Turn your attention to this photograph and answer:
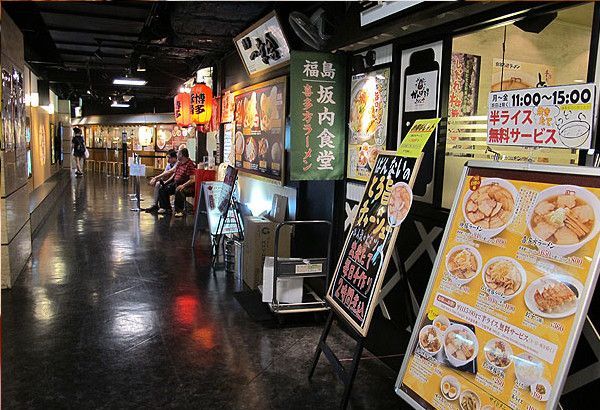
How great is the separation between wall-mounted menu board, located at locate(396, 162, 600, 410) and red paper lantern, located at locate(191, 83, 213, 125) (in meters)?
8.20

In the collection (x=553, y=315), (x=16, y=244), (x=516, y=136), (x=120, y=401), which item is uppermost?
(x=516, y=136)

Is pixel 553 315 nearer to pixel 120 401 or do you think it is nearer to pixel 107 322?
pixel 120 401

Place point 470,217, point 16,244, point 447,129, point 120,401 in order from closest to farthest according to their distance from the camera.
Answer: point 470,217
point 120,401
point 447,129
point 16,244

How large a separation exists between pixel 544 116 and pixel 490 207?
1.91 ft

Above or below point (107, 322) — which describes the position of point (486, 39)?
above

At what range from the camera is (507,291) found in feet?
7.90

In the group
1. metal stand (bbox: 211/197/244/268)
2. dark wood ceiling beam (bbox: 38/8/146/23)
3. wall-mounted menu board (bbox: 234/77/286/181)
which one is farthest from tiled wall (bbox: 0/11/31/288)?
wall-mounted menu board (bbox: 234/77/286/181)

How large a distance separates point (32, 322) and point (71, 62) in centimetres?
1112

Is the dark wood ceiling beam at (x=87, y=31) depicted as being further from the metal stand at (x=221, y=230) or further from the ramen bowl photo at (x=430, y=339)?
the ramen bowl photo at (x=430, y=339)

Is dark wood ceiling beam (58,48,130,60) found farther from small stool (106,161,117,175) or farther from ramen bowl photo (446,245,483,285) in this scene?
small stool (106,161,117,175)

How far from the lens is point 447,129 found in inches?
148

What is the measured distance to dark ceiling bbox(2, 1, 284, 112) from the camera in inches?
278

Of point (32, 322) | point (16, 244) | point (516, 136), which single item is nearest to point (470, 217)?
point (516, 136)

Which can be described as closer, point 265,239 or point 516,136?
point 516,136
